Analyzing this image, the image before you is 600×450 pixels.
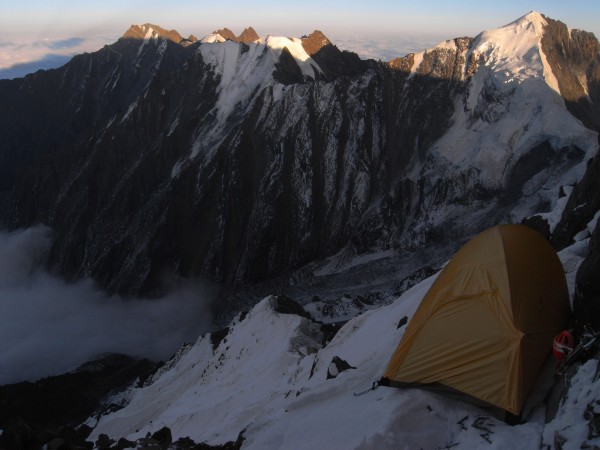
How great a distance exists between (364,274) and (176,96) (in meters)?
61.4

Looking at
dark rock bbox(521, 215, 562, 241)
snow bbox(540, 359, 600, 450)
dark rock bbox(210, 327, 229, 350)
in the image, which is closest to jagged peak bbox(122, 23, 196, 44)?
dark rock bbox(210, 327, 229, 350)

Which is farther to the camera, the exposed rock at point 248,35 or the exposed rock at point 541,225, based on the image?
the exposed rock at point 248,35

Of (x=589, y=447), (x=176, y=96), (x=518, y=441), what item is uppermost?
(x=176, y=96)

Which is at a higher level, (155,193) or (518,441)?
(518,441)

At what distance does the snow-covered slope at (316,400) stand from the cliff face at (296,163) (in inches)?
1179

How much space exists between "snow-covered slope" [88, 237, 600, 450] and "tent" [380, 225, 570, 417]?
17.3 inches

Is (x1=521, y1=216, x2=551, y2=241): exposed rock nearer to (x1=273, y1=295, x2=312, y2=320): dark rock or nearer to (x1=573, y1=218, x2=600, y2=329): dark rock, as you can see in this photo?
(x1=573, y1=218, x2=600, y2=329): dark rock

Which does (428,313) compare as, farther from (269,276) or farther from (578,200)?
(269,276)

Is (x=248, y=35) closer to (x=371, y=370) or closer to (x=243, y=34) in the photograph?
(x=243, y=34)

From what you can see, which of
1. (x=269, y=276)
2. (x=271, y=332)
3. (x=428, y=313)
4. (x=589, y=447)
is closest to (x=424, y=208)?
(x=269, y=276)

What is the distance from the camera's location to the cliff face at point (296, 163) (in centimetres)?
5778

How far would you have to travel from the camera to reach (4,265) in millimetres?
110375

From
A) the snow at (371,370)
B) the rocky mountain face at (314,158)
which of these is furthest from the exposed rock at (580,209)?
the snow at (371,370)

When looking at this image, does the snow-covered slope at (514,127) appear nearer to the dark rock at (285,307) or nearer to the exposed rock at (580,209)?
the dark rock at (285,307)
